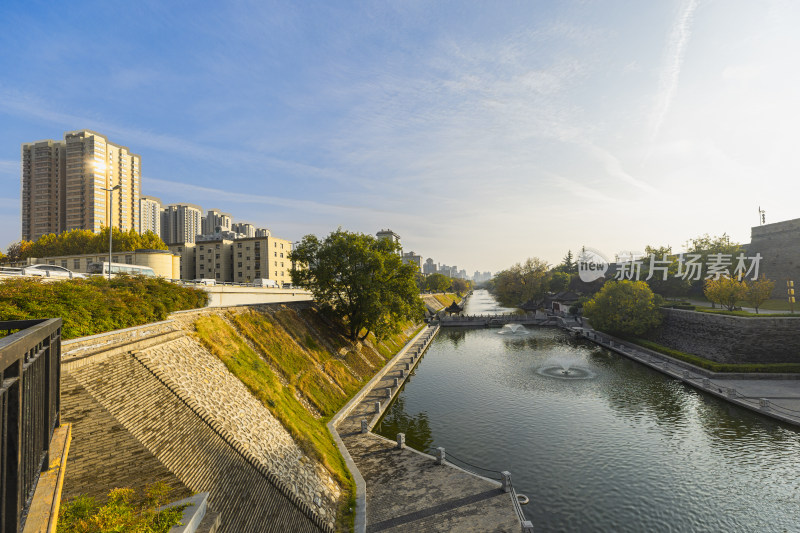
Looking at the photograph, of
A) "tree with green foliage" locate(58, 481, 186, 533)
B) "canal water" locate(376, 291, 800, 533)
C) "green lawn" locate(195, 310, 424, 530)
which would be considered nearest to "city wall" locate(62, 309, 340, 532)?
"tree with green foliage" locate(58, 481, 186, 533)

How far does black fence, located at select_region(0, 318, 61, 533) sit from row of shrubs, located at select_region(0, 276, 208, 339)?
1153 centimetres

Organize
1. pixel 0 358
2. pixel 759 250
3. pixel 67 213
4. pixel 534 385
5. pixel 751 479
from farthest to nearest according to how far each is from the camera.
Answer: pixel 67 213
pixel 759 250
pixel 534 385
pixel 751 479
pixel 0 358

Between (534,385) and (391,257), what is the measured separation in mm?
20850

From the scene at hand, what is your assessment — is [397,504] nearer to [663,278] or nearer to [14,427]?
[14,427]

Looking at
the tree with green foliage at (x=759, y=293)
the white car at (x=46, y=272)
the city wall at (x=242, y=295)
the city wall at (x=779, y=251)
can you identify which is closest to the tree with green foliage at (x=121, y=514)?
the white car at (x=46, y=272)

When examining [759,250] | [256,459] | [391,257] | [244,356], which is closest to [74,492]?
[256,459]

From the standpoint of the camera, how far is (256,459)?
16281 millimetres

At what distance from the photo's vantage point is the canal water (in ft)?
58.4

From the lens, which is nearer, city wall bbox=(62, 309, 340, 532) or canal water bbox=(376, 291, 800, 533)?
city wall bbox=(62, 309, 340, 532)

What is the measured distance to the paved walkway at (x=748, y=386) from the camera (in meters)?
29.0

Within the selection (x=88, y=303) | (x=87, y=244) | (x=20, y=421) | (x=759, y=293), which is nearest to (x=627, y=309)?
(x=759, y=293)

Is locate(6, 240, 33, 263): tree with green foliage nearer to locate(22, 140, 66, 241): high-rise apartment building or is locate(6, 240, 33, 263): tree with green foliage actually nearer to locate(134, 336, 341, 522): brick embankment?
locate(22, 140, 66, 241): high-rise apartment building

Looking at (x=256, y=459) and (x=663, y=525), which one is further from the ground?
(x=256, y=459)

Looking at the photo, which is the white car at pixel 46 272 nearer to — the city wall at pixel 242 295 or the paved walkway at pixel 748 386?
the city wall at pixel 242 295
